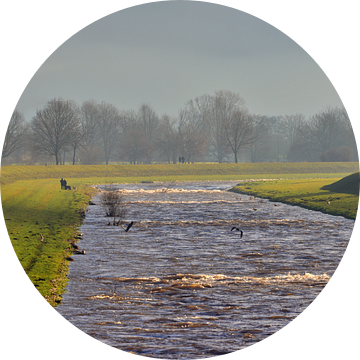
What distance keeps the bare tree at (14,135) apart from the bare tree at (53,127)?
328 inches

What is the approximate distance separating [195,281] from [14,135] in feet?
331

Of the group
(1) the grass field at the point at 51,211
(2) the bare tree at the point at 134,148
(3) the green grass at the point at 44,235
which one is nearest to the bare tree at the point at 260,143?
(2) the bare tree at the point at 134,148

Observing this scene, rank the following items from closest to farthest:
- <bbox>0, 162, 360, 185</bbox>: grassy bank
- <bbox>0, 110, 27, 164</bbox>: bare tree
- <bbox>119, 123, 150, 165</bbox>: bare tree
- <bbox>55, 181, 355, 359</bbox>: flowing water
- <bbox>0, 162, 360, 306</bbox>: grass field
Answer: <bbox>55, 181, 355, 359</bbox>: flowing water, <bbox>0, 162, 360, 306</bbox>: grass field, <bbox>0, 162, 360, 185</bbox>: grassy bank, <bbox>0, 110, 27, 164</bbox>: bare tree, <bbox>119, 123, 150, 165</bbox>: bare tree

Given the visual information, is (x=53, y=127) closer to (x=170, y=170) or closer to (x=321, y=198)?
(x=170, y=170)

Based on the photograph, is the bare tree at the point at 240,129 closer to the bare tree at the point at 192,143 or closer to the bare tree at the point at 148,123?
the bare tree at the point at 192,143

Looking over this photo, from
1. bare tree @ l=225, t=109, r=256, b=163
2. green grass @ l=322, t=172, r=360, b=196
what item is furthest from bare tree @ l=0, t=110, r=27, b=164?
green grass @ l=322, t=172, r=360, b=196

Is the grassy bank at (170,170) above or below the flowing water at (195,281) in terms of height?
above

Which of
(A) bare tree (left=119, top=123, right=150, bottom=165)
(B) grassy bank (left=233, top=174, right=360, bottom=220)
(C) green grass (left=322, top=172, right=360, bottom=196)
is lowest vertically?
(B) grassy bank (left=233, top=174, right=360, bottom=220)

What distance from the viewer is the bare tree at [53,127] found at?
9494 centimetres

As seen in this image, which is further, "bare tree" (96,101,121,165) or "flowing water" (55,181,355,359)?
"bare tree" (96,101,121,165)

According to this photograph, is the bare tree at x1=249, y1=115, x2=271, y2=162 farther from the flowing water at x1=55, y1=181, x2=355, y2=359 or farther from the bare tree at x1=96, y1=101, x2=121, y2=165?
the flowing water at x1=55, y1=181, x2=355, y2=359

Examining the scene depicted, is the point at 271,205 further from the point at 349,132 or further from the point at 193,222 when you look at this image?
the point at 349,132

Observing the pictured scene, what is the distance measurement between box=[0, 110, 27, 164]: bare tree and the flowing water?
258ft

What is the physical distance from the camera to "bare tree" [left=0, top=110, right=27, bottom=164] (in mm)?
101044
